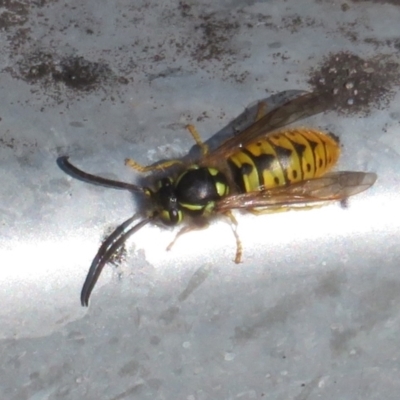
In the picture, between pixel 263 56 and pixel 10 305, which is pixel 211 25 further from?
pixel 10 305

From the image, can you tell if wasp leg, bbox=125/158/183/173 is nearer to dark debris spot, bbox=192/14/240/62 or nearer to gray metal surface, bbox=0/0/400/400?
gray metal surface, bbox=0/0/400/400

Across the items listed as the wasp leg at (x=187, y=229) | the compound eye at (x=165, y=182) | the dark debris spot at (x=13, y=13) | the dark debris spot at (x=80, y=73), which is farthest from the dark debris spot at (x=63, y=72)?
the wasp leg at (x=187, y=229)

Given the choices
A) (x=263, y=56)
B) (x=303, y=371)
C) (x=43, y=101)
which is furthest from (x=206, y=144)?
(x=303, y=371)

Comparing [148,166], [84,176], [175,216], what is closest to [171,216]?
[175,216]

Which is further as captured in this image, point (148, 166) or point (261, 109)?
point (261, 109)

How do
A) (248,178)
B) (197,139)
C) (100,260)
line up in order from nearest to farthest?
(100,260), (197,139), (248,178)

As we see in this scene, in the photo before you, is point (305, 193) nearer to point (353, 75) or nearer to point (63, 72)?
point (353, 75)

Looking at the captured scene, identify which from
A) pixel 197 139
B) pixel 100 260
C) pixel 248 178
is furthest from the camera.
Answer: pixel 248 178
